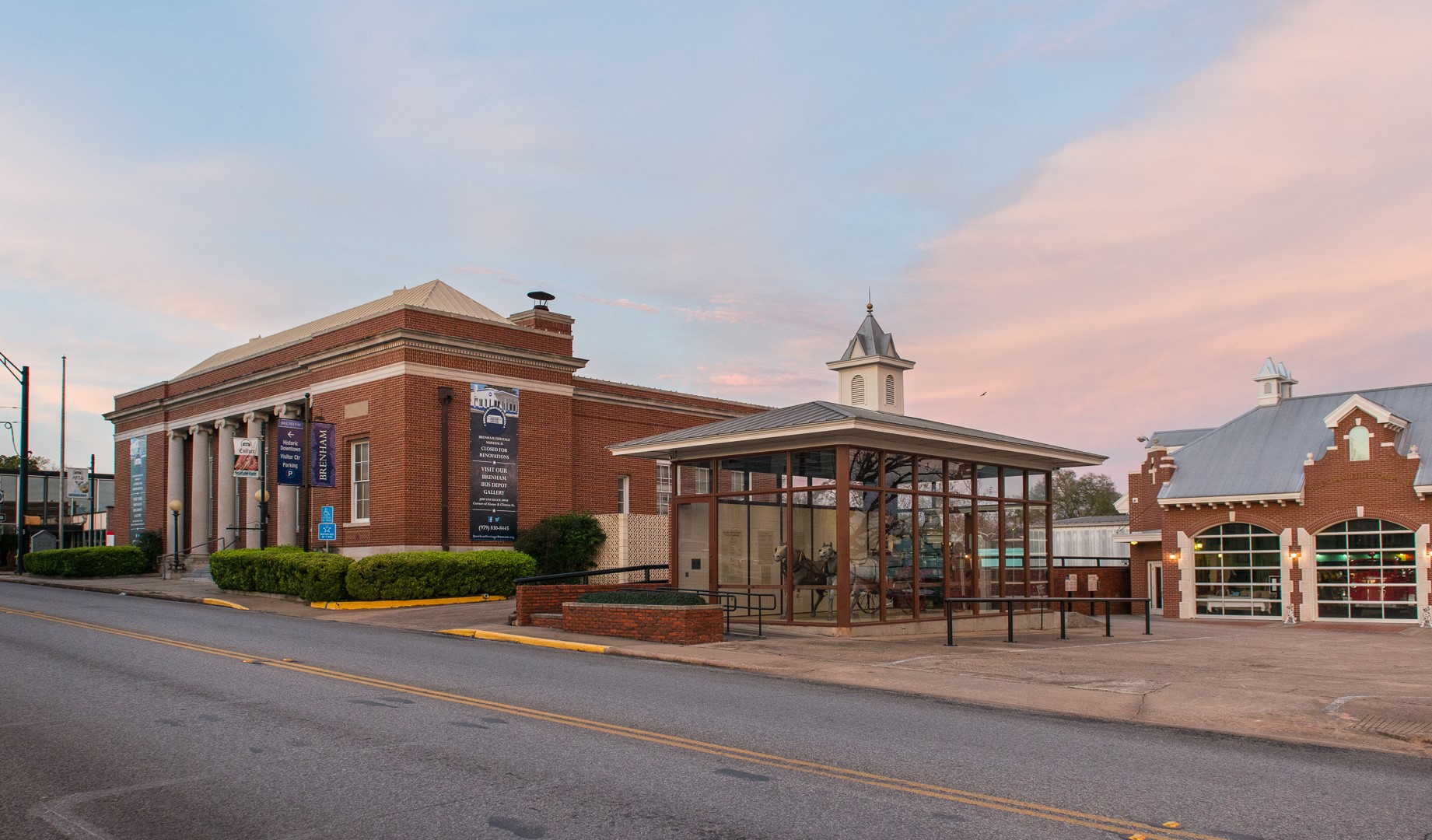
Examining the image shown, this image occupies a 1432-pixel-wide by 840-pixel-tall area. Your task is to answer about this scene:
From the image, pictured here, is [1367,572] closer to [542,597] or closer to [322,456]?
[542,597]

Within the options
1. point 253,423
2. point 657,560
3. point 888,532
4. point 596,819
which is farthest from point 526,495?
point 596,819

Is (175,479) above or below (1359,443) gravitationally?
below

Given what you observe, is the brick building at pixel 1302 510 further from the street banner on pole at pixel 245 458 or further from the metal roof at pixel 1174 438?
the street banner on pole at pixel 245 458

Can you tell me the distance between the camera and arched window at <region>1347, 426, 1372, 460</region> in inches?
1352

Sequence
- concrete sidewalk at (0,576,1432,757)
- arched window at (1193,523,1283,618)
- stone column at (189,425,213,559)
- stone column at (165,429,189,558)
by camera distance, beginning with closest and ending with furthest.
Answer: concrete sidewalk at (0,576,1432,757), arched window at (1193,523,1283,618), stone column at (189,425,213,559), stone column at (165,429,189,558)

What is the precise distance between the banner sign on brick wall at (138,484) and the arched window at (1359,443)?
147ft

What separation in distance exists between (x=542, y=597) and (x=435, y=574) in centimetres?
718

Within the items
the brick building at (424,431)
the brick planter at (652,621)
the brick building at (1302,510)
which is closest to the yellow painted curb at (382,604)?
the brick building at (424,431)

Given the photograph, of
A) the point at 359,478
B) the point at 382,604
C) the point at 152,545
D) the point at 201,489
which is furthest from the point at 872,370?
the point at 152,545

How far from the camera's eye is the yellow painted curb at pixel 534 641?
17906 mm

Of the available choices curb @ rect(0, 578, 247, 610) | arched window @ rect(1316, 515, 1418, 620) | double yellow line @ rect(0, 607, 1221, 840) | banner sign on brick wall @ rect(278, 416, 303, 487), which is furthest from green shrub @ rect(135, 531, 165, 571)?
arched window @ rect(1316, 515, 1418, 620)

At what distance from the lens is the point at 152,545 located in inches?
1773

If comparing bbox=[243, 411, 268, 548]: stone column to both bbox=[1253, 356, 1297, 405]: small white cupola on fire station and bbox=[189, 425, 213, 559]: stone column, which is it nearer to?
bbox=[189, 425, 213, 559]: stone column

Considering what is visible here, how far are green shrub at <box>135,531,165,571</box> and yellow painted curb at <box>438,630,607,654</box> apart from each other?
29.2 metres
